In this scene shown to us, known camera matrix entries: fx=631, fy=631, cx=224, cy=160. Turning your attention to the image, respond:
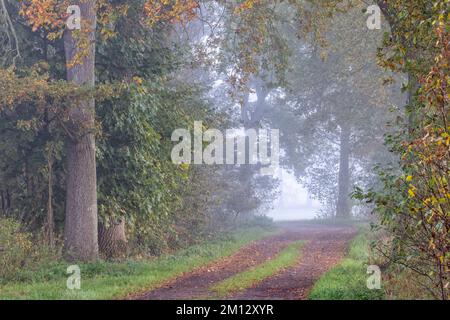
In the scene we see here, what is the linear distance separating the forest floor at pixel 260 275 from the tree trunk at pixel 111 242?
3.01 m

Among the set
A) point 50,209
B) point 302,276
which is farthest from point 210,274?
point 50,209

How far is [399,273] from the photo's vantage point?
13234 mm

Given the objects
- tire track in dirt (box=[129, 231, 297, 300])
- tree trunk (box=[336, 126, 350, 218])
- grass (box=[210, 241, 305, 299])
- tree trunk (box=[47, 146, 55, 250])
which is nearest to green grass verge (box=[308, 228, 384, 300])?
grass (box=[210, 241, 305, 299])

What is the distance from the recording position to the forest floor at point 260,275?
12250 mm

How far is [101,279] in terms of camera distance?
1422 centimetres

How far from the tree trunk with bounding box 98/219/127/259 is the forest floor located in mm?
3013

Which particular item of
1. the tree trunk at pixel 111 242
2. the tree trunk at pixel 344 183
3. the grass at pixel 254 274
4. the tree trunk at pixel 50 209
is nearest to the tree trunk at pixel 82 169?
the tree trunk at pixel 50 209

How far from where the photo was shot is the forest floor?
12.2 meters

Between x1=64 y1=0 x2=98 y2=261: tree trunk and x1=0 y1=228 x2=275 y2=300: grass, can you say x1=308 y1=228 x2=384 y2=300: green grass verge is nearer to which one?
x1=0 y1=228 x2=275 y2=300: grass

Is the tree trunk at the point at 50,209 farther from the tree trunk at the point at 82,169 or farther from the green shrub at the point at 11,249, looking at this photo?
the green shrub at the point at 11,249

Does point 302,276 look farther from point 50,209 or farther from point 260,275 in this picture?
point 50,209
